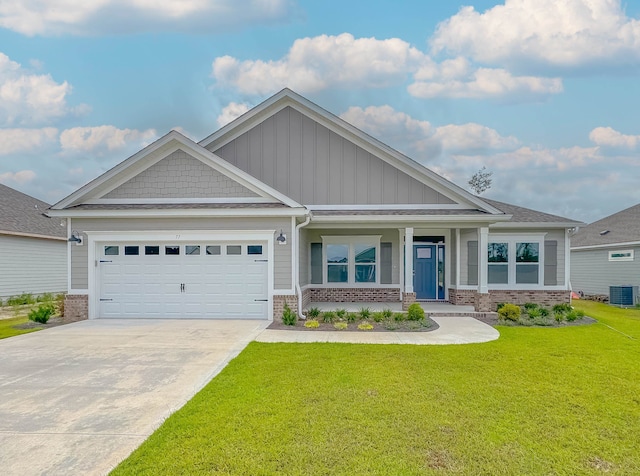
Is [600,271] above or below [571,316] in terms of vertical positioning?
above

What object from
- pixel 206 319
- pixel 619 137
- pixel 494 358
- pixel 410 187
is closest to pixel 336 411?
pixel 494 358

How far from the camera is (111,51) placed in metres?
17.5

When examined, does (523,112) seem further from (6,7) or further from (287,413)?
(6,7)

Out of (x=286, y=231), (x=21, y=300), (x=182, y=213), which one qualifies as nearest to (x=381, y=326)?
(x=286, y=231)

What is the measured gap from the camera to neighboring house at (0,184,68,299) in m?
16.5

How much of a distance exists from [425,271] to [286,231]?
6617 mm

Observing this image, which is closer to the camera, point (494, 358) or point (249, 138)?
point (494, 358)

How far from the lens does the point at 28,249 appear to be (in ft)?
58.1

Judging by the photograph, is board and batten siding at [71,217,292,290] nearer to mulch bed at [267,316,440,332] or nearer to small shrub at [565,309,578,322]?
mulch bed at [267,316,440,332]

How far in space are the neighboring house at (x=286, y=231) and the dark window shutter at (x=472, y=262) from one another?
0.05 metres

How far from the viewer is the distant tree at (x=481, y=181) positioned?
118 ft

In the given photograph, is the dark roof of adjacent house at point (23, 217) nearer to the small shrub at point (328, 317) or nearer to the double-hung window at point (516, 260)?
the small shrub at point (328, 317)

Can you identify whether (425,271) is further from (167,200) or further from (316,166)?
(167,200)

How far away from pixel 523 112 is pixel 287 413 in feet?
63.4
